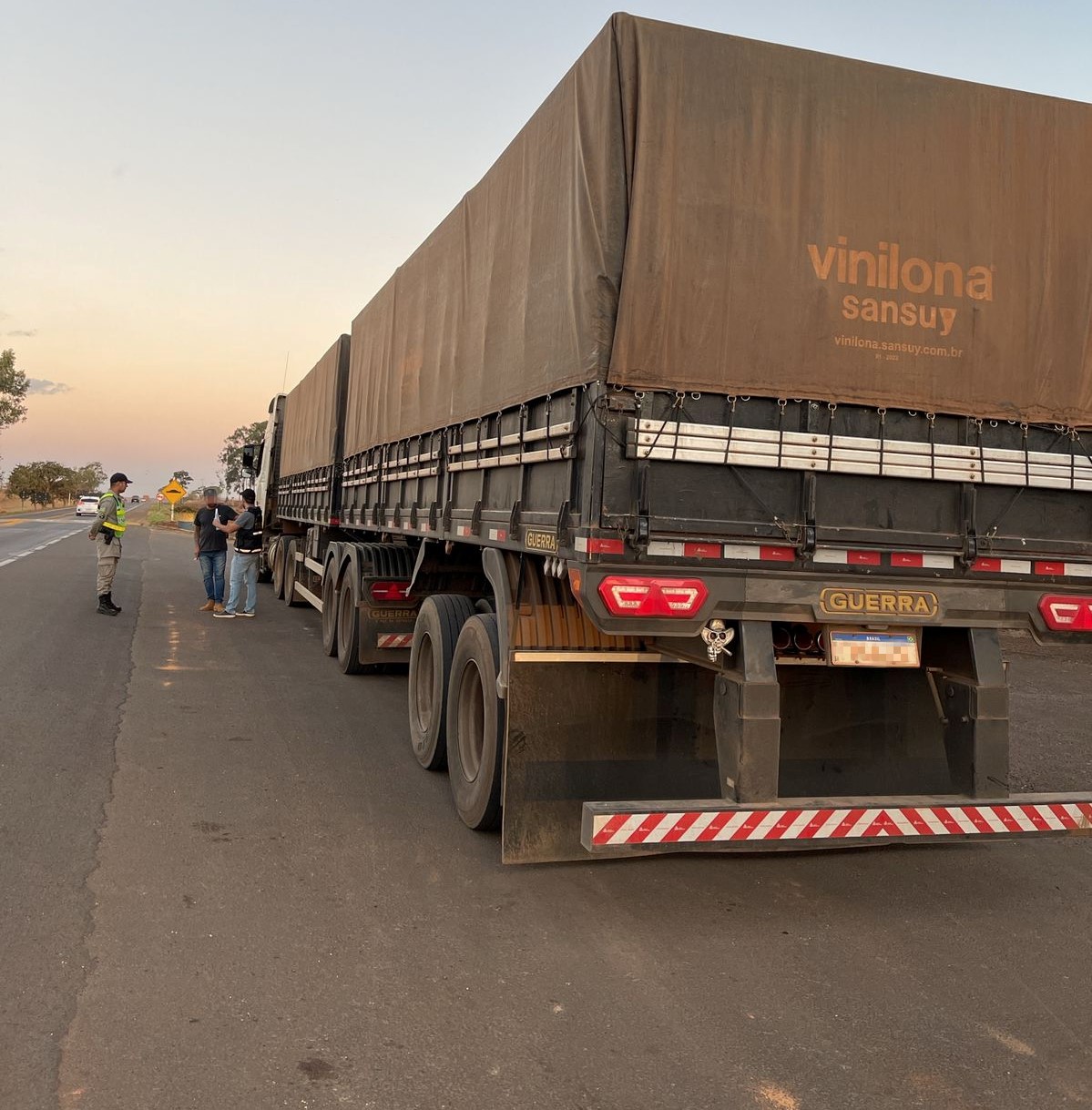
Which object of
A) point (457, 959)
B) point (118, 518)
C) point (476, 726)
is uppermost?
point (118, 518)

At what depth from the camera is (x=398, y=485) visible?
315 inches

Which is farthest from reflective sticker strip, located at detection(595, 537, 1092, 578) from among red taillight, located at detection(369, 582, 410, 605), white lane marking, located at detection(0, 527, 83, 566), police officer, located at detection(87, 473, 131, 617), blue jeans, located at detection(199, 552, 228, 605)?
white lane marking, located at detection(0, 527, 83, 566)

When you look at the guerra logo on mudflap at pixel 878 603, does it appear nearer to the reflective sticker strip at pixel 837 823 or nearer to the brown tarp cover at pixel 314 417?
the reflective sticker strip at pixel 837 823

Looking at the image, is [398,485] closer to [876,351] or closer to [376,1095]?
[876,351]

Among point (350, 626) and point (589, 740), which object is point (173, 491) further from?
point (589, 740)

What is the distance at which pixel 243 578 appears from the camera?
14.0 metres

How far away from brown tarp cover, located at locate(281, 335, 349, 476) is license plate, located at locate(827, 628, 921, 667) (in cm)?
870

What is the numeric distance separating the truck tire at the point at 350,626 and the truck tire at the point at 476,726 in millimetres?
3620

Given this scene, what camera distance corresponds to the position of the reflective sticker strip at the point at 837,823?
3701 mm

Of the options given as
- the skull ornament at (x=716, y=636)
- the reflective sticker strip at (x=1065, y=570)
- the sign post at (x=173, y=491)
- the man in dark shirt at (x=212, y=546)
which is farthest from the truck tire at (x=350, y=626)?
the sign post at (x=173, y=491)

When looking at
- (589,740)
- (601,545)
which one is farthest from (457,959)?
(601,545)

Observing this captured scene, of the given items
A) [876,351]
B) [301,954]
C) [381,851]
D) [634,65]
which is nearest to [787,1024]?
[301,954]

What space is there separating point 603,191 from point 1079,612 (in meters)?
2.81

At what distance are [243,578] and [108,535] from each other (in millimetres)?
1914
